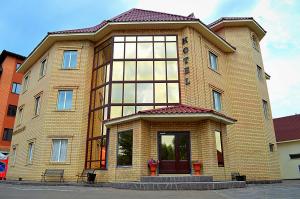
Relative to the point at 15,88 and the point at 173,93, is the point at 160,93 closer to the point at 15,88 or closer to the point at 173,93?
the point at 173,93

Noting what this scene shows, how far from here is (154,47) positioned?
17.5 m

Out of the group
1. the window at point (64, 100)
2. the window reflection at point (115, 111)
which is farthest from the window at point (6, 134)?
the window reflection at point (115, 111)

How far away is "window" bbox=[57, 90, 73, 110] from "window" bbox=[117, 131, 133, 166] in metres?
5.00

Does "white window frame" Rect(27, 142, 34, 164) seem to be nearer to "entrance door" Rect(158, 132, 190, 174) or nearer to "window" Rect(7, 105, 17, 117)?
"entrance door" Rect(158, 132, 190, 174)

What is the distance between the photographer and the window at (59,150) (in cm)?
1614

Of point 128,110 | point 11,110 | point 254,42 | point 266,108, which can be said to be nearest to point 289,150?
point 266,108

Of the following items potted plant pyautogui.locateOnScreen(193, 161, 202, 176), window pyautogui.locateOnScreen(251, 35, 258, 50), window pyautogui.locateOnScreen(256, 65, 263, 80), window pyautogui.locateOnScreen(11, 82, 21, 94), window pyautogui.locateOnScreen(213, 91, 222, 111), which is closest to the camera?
potted plant pyautogui.locateOnScreen(193, 161, 202, 176)

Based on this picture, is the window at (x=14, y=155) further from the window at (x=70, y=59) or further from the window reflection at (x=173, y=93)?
the window reflection at (x=173, y=93)

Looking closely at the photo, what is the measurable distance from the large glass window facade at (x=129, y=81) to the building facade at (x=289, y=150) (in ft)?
54.4

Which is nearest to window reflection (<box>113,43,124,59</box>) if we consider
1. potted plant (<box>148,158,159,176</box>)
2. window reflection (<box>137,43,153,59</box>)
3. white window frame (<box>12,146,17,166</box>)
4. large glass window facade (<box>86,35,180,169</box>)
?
large glass window facade (<box>86,35,180,169</box>)

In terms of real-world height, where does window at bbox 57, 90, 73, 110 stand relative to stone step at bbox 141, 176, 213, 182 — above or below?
above

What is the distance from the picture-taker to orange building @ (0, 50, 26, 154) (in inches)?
1249

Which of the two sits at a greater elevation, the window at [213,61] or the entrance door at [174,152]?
the window at [213,61]

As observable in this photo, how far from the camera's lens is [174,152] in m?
13.8
